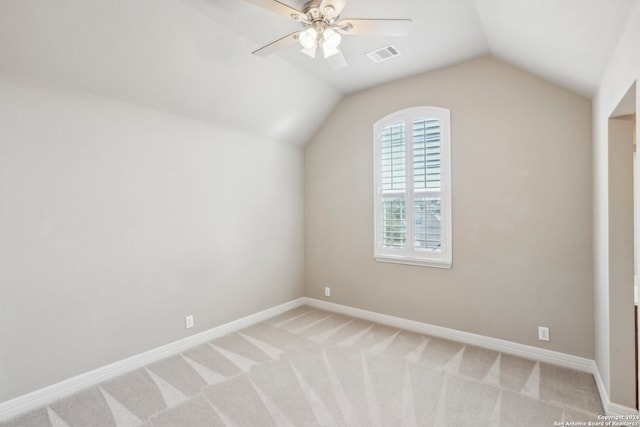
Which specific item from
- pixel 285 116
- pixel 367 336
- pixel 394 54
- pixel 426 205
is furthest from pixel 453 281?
pixel 285 116

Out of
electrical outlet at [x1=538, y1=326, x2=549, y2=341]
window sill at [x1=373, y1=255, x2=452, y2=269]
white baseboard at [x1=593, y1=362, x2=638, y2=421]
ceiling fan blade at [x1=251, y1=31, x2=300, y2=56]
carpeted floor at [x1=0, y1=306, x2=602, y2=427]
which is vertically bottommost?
carpeted floor at [x1=0, y1=306, x2=602, y2=427]

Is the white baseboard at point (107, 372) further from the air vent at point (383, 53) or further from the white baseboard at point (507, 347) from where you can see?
the air vent at point (383, 53)

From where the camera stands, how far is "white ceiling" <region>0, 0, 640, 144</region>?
2.00 meters

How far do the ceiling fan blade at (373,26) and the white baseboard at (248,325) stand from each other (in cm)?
293

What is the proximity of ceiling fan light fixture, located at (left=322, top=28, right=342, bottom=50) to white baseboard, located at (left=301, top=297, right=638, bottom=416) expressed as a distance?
10.0ft

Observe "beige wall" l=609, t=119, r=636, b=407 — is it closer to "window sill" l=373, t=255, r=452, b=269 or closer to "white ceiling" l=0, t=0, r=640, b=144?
"white ceiling" l=0, t=0, r=640, b=144

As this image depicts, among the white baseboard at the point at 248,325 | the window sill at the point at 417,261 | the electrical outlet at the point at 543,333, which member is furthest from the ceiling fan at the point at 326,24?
the white baseboard at the point at 248,325

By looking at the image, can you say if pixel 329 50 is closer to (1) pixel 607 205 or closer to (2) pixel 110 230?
(1) pixel 607 205

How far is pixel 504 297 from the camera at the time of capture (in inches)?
122

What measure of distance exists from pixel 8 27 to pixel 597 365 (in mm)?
4992

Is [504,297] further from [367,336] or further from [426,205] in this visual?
[367,336]

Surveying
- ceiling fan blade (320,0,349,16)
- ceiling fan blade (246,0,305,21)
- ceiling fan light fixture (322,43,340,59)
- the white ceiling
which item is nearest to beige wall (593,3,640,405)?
the white ceiling

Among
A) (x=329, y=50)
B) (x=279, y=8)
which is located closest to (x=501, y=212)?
(x=329, y=50)

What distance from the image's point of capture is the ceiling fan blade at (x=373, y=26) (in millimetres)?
2014
